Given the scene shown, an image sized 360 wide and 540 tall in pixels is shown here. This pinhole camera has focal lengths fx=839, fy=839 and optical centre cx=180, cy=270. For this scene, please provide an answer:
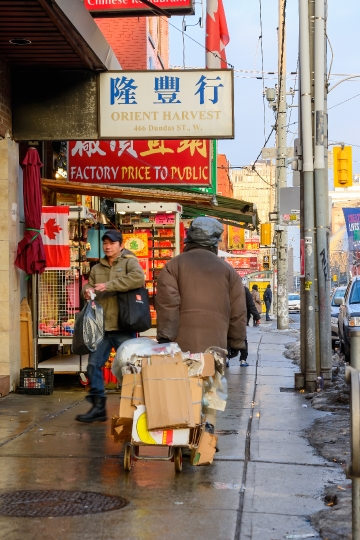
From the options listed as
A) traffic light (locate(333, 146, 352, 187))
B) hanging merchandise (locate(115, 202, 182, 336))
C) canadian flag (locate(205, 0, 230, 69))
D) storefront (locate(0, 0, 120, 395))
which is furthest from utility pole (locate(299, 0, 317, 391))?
traffic light (locate(333, 146, 352, 187))

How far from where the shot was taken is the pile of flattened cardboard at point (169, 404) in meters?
5.96

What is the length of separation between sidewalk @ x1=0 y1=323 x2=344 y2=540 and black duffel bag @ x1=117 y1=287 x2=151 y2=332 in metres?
1.02

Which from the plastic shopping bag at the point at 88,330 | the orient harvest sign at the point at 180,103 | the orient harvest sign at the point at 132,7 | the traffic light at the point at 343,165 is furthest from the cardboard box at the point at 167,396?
the traffic light at the point at 343,165

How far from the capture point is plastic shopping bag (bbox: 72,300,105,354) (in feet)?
25.7

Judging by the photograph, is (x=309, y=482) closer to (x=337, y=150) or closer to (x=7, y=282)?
(x=7, y=282)

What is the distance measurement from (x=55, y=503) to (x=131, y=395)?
1069mm

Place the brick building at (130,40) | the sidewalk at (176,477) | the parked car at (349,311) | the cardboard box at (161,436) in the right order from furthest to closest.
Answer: the brick building at (130,40) < the parked car at (349,311) < the cardboard box at (161,436) < the sidewalk at (176,477)

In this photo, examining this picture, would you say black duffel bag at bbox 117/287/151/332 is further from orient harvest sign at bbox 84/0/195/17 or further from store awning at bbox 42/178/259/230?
orient harvest sign at bbox 84/0/195/17

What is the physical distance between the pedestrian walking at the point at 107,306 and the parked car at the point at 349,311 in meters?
8.80

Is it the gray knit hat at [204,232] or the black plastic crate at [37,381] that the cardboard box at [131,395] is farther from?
the black plastic crate at [37,381]

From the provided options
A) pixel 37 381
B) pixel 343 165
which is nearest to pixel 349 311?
pixel 343 165

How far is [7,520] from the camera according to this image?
4.95 m

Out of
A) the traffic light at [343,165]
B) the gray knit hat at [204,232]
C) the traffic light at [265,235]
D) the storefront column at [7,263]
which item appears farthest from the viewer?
the traffic light at [265,235]

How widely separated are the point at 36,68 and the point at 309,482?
22.2 ft
